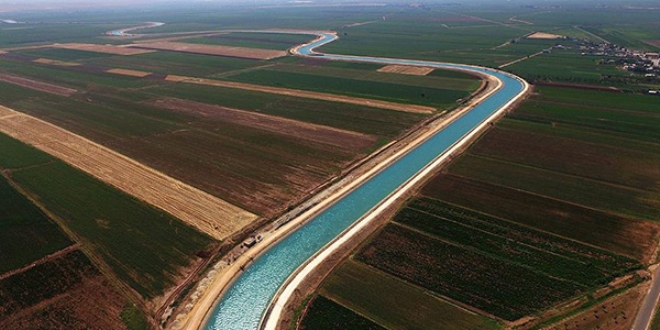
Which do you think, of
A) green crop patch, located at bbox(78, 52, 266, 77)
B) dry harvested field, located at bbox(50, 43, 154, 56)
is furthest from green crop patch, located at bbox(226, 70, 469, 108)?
dry harvested field, located at bbox(50, 43, 154, 56)

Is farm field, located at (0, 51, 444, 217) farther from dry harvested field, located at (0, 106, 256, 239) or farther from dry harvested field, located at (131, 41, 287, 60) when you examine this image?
dry harvested field, located at (131, 41, 287, 60)

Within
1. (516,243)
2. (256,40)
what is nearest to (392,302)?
(516,243)

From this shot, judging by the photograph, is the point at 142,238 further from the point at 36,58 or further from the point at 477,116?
the point at 36,58

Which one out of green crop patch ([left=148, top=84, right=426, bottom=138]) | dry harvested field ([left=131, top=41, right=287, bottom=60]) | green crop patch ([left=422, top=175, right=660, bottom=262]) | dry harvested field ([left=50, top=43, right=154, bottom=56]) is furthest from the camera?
dry harvested field ([left=50, top=43, right=154, bottom=56])

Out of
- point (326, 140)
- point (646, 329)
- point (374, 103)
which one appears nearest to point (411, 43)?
point (374, 103)

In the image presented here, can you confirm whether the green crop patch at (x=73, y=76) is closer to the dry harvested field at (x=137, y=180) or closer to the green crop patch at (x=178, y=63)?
the green crop patch at (x=178, y=63)

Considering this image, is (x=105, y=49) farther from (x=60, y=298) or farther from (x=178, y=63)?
(x=60, y=298)

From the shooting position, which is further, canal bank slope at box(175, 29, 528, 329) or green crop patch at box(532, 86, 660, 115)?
green crop patch at box(532, 86, 660, 115)

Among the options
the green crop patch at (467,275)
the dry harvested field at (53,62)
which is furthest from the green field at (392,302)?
the dry harvested field at (53,62)
